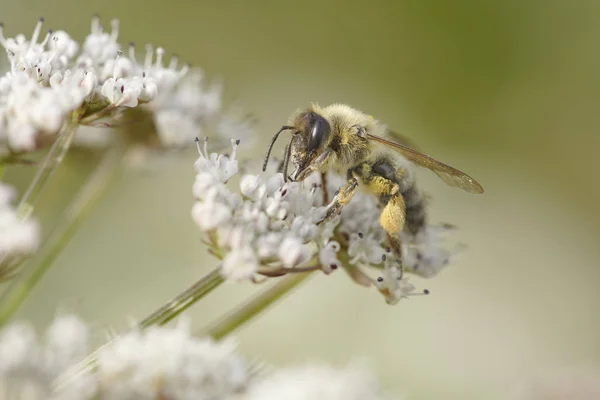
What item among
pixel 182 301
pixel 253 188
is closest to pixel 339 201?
pixel 253 188

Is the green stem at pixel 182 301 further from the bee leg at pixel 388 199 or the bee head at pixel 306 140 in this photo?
the bee leg at pixel 388 199

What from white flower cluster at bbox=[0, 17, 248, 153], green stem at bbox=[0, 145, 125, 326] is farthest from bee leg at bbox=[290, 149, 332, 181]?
green stem at bbox=[0, 145, 125, 326]

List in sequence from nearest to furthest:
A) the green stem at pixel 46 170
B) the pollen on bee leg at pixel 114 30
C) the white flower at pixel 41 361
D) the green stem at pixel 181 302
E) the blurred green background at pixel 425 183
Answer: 1. the white flower at pixel 41 361
2. the green stem at pixel 181 302
3. the green stem at pixel 46 170
4. the pollen on bee leg at pixel 114 30
5. the blurred green background at pixel 425 183

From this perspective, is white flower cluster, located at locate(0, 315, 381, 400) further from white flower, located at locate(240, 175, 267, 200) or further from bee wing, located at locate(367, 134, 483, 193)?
bee wing, located at locate(367, 134, 483, 193)

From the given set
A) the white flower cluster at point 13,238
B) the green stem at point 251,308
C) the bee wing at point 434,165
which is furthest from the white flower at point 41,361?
the bee wing at point 434,165

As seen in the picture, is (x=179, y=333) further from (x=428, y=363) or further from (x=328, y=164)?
(x=428, y=363)

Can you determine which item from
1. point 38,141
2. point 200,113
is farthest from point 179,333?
point 200,113

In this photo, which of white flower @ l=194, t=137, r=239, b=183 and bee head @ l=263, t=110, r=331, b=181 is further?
bee head @ l=263, t=110, r=331, b=181

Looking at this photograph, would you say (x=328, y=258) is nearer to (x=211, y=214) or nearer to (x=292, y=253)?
(x=292, y=253)
